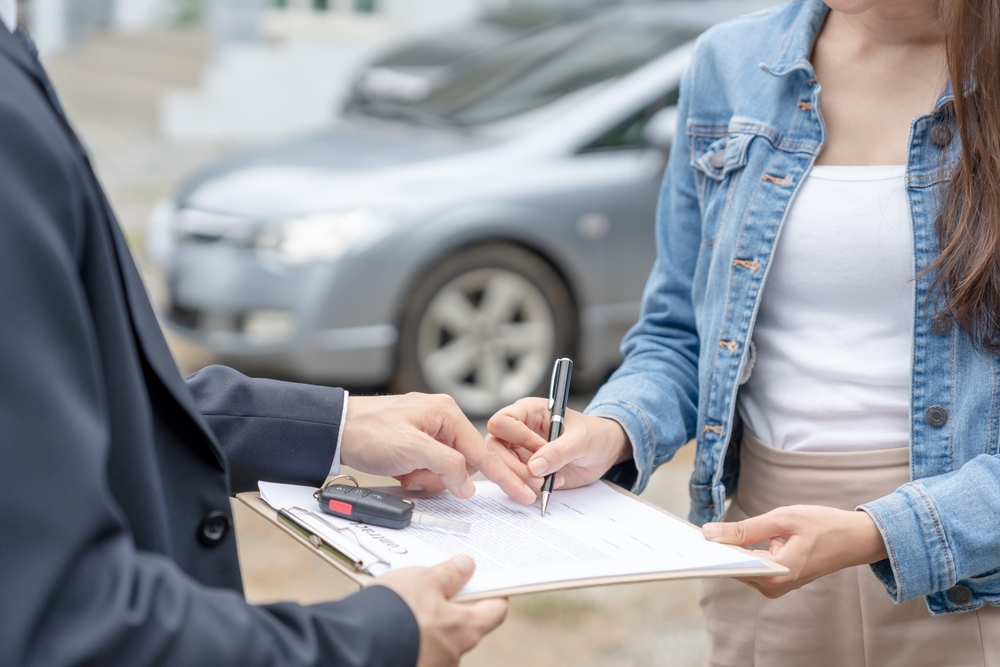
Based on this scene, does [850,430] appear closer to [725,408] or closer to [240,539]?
[725,408]

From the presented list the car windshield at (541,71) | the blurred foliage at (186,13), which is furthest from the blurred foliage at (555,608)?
the blurred foliage at (186,13)

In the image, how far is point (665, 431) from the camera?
178cm

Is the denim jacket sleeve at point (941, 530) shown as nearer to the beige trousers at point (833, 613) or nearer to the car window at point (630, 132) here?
the beige trousers at point (833, 613)

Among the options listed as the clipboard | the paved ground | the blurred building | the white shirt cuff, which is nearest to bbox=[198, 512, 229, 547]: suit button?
the clipboard

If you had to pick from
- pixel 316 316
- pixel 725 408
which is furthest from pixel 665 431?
pixel 316 316

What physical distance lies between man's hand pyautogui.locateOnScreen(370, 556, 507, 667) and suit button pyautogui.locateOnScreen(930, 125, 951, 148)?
3.07 ft

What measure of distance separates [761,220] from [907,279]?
233 mm

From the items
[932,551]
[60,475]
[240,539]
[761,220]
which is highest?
[761,220]

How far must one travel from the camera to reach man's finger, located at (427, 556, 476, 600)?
3.94 ft

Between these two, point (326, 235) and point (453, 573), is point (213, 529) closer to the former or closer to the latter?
point (453, 573)

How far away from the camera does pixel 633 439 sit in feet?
5.65

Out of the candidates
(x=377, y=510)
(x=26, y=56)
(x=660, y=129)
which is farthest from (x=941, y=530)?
(x=660, y=129)

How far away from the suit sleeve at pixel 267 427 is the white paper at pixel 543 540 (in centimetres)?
3

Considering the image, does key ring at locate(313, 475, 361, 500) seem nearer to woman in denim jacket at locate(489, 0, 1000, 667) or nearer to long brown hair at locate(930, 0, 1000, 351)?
woman in denim jacket at locate(489, 0, 1000, 667)
